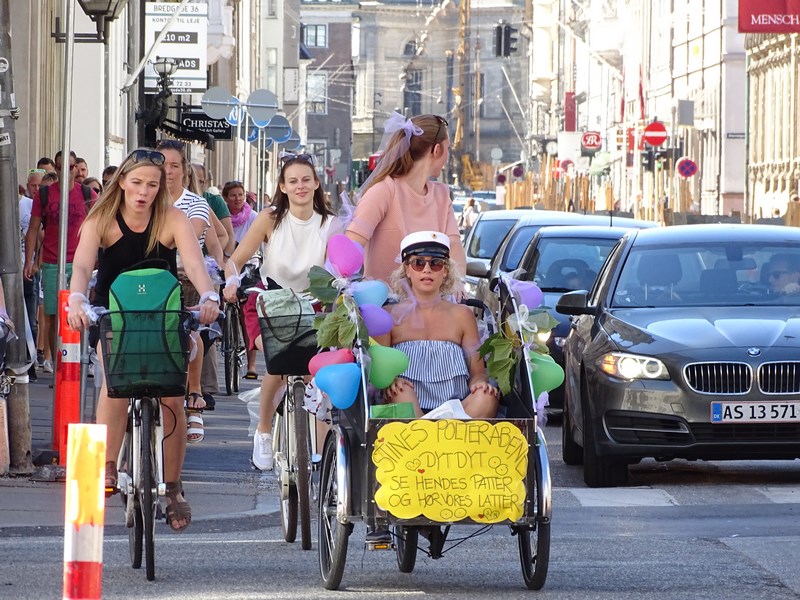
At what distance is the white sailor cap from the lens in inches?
319

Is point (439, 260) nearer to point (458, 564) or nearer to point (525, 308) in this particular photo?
point (525, 308)

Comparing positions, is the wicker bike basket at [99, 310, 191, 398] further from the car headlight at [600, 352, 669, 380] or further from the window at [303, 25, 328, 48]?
the window at [303, 25, 328, 48]

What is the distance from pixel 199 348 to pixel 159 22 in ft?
68.3

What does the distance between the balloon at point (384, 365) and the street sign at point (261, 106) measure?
25.3 meters

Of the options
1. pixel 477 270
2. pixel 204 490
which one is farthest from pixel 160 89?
pixel 204 490

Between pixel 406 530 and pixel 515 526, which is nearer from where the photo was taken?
pixel 515 526

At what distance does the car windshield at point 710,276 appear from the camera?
12.3 m

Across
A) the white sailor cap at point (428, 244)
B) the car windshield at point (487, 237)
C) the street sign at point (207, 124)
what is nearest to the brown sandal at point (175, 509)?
the white sailor cap at point (428, 244)

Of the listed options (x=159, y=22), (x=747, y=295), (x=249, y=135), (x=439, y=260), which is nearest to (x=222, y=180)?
(x=249, y=135)

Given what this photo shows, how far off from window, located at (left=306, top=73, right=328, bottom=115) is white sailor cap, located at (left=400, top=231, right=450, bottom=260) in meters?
151

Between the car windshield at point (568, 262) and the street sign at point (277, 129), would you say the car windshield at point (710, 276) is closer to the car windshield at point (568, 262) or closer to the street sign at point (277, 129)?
the car windshield at point (568, 262)

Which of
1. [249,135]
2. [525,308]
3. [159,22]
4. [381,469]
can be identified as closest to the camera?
[381,469]

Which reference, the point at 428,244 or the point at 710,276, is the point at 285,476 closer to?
the point at 428,244

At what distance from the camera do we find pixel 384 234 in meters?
8.95
